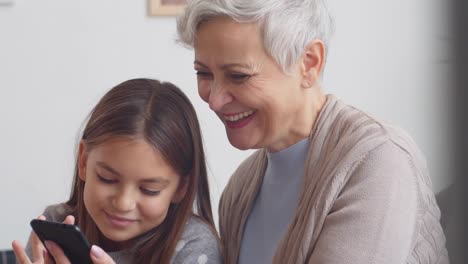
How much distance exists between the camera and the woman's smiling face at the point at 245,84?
1.06 meters

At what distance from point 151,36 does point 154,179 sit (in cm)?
138

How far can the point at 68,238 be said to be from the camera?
1.05m

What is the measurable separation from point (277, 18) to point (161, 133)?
32 centimetres

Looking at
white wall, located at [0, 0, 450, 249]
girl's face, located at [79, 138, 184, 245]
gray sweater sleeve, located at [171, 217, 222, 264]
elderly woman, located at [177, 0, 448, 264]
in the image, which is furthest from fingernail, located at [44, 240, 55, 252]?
white wall, located at [0, 0, 450, 249]

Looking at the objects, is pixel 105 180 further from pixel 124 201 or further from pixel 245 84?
pixel 245 84

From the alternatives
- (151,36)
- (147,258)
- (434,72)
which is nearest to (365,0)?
(151,36)

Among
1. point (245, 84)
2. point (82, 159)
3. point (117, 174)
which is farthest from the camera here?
point (82, 159)

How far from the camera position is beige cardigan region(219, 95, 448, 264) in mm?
964

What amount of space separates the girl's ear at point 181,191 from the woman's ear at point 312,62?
0.30 meters

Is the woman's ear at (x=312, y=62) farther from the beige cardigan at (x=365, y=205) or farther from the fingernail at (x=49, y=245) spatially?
the fingernail at (x=49, y=245)

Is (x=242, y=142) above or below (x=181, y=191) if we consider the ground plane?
above

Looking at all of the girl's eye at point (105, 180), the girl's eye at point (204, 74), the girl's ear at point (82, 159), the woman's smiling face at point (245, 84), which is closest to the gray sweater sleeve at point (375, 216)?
the woman's smiling face at point (245, 84)

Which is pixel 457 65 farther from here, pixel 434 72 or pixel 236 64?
pixel 236 64

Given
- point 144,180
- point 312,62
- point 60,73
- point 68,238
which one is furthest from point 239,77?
point 60,73
